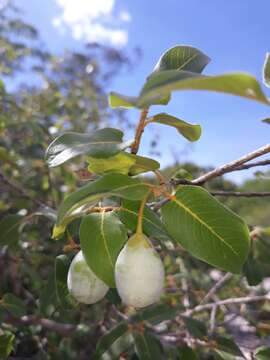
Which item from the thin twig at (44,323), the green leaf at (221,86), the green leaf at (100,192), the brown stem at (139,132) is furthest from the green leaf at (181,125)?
the thin twig at (44,323)

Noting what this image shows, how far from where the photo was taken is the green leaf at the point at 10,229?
4.63ft

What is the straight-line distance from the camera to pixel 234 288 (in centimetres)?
265

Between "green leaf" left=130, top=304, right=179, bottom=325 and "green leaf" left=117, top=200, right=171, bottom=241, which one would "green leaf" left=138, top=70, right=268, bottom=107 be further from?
"green leaf" left=130, top=304, right=179, bottom=325

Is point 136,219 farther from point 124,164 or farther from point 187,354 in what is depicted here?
point 187,354

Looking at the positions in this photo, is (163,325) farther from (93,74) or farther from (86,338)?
(93,74)

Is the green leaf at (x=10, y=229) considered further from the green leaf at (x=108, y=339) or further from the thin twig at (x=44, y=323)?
the green leaf at (x=108, y=339)

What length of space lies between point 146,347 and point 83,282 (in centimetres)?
49

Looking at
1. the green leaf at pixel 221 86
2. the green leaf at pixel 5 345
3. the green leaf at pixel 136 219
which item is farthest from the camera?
the green leaf at pixel 5 345

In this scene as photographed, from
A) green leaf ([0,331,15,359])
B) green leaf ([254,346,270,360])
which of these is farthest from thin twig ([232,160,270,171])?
green leaf ([0,331,15,359])

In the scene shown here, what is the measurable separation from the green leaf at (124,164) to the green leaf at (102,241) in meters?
0.10

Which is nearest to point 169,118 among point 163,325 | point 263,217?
point 163,325

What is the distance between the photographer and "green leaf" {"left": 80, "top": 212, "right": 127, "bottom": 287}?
82cm

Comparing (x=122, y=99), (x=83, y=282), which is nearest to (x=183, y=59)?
(x=122, y=99)

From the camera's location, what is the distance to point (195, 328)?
143cm
